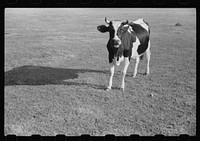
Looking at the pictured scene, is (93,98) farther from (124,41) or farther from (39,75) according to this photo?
(39,75)

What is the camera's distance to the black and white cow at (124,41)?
6.51m

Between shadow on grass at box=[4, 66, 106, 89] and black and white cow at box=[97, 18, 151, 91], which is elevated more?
black and white cow at box=[97, 18, 151, 91]

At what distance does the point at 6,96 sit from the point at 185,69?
7529 mm

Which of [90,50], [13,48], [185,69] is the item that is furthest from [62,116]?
[13,48]

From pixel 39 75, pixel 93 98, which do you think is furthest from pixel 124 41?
pixel 39 75

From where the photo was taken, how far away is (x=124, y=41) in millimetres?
7137

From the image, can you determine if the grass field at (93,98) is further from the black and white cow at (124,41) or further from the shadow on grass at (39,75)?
the black and white cow at (124,41)

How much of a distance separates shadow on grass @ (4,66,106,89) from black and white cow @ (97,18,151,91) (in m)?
1.25

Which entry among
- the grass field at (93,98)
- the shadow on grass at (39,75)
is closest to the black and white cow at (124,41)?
the grass field at (93,98)

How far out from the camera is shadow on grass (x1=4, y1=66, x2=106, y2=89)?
328 inches

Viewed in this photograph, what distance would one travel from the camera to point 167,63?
10.9 meters

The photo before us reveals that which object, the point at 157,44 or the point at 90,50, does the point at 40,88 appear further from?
the point at 157,44

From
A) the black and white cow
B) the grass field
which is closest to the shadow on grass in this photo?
the grass field

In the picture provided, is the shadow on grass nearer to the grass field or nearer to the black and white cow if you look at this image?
the grass field
